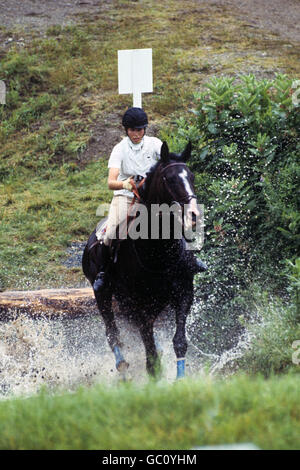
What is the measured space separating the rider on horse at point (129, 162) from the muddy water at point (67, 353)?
1312 millimetres

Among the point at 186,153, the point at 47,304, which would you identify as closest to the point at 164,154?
the point at 186,153

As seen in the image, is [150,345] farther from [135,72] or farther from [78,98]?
[78,98]

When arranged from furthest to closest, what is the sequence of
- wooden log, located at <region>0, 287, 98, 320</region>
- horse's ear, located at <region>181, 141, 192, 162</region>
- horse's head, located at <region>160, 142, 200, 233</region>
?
wooden log, located at <region>0, 287, 98, 320</region>, horse's ear, located at <region>181, 141, 192, 162</region>, horse's head, located at <region>160, 142, 200, 233</region>

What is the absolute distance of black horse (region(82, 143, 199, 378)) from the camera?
5898mm

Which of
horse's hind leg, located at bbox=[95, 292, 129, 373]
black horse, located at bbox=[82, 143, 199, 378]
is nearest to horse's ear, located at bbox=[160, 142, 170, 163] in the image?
black horse, located at bbox=[82, 143, 199, 378]

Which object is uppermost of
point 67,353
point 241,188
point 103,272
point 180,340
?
point 241,188

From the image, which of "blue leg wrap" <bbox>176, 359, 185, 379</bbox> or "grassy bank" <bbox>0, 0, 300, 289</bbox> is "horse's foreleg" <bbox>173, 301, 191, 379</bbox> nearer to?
"blue leg wrap" <bbox>176, 359, 185, 379</bbox>

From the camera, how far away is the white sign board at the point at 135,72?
10.6 metres

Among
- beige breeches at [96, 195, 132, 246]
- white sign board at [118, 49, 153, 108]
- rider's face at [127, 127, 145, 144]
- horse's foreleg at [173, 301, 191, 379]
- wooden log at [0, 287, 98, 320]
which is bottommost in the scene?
wooden log at [0, 287, 98, 320]

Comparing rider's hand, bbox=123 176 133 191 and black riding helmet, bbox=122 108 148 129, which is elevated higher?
black riding helmet, bbox=122 108 148 129

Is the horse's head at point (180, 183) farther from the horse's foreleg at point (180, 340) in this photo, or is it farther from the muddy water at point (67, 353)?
the muddy water at point (67, 353)

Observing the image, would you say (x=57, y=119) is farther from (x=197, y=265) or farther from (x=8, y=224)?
(x=197, y=265)

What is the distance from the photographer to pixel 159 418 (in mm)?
3854

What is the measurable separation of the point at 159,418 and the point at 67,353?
5.04 meters
